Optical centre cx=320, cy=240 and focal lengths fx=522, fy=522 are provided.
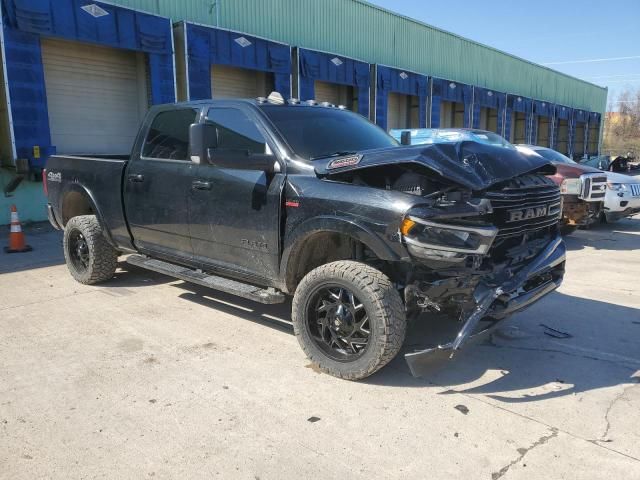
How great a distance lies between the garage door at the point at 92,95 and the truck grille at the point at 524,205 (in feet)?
35.0

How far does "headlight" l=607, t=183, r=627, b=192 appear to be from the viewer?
9836 mm

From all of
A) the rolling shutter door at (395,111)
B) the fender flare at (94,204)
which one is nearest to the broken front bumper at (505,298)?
the fender flare at (94,204)

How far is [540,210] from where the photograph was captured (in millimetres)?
3930

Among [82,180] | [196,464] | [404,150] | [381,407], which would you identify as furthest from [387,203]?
[82,180]

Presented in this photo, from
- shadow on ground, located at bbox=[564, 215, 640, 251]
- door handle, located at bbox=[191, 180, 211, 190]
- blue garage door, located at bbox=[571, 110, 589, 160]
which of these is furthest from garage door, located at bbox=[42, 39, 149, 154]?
blue garage door, located at bbox=[571, 110, 589, 160]

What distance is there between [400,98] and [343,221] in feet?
68.2

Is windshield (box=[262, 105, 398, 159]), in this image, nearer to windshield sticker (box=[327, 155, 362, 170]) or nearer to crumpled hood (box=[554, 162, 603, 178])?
windshield sticker (box=[327, 155, 362, 170])

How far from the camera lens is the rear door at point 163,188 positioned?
15.6ft

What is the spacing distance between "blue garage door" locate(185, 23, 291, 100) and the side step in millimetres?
8930

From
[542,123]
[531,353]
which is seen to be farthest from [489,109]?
[531,353]

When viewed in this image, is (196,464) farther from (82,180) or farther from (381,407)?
(82,180)

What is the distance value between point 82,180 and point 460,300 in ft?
14.8

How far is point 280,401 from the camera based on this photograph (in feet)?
11.0

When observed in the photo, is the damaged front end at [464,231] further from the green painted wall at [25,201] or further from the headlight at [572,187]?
the green painted wall at [25,201]
